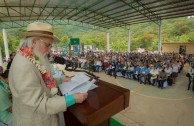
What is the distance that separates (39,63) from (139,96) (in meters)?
4.89

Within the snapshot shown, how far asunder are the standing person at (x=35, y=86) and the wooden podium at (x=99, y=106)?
0.07m

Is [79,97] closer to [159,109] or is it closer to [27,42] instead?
[27,42]

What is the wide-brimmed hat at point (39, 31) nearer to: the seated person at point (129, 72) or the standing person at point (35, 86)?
the standing person at point (35, 86)

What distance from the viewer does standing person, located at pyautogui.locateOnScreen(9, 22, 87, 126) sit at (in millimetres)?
773

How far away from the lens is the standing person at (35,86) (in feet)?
2.54

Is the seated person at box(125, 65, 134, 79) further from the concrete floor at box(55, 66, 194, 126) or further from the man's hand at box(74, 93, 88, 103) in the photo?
the man's hand at box(74, 93, 88, 103)

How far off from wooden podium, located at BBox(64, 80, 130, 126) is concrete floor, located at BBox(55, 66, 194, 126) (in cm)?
236

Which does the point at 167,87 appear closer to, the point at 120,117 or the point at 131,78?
the point at 131,78

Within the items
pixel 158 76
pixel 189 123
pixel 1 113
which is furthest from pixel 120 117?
pixel 158 76

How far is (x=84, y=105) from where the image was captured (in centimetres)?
82

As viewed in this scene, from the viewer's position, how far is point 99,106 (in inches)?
31.2

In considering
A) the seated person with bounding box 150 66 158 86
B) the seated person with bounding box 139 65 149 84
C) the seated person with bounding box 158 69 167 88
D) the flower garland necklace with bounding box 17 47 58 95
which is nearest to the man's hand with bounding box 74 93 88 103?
the flower garland necklace with bounding box 17 47 58 95

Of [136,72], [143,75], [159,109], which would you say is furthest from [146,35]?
[159,109]

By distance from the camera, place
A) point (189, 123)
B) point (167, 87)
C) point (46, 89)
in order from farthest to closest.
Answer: point (167, 87), point (189, 123), point (46, 89)
